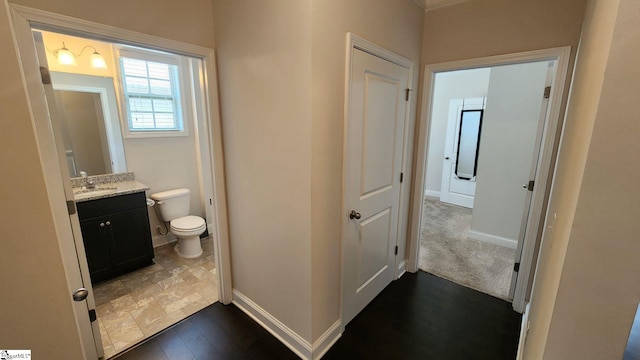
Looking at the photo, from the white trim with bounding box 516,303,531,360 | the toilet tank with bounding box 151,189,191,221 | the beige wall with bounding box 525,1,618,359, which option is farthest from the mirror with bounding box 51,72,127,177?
the white trim with bounding box 516,303,531,360

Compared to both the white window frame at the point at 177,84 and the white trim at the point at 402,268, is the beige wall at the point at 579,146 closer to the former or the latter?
the white trim at the point at 402,268

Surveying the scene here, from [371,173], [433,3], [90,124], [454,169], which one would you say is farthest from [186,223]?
[454,169]

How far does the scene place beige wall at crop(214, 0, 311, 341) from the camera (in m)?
1.45

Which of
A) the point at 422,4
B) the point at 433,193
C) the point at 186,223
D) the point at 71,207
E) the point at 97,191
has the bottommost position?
the point at 433,193

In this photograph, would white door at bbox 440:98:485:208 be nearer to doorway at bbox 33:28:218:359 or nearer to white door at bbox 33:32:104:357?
doorway at bbox 33:28:218:359

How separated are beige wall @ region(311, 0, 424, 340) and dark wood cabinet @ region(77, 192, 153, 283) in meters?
2.15

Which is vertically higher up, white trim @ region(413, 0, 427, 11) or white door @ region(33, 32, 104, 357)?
white trim @ region(413, 0, 427, 11)

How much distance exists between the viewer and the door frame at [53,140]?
3.99 feet

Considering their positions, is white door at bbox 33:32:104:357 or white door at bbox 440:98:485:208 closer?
white door at bbox 33:32:104:357

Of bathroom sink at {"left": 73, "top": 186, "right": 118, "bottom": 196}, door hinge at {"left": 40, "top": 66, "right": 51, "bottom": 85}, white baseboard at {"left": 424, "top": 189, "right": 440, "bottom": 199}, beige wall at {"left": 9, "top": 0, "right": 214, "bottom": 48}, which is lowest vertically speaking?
white baseboard at {"left": 424, "top": 189, "right": 440, "bottom": 199}

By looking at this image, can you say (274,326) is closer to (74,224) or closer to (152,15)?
(74,224)

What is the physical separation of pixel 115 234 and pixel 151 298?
76cm

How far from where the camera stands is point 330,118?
1.54m

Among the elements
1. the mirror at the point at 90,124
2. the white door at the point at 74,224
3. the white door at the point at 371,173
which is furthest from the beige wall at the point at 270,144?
the mirror at the point at 90,124
